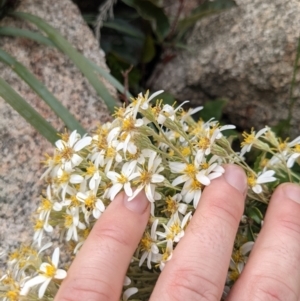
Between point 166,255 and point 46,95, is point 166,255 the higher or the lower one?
the lower one

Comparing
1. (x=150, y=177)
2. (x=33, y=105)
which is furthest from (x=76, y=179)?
(x=33, y=105)

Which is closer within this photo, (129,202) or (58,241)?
(129,202)

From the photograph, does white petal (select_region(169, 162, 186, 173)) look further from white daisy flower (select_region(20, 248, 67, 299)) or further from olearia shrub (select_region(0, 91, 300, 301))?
white daisy flower (select_region(20, 248, 67, 299))

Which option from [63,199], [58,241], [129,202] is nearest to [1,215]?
[58,241]

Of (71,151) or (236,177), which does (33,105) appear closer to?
(71,151)

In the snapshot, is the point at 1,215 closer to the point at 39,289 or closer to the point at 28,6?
the point at 39,289

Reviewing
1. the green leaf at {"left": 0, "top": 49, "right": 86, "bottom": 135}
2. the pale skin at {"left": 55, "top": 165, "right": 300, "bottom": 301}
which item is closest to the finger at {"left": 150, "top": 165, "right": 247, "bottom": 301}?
the pale skin at {"left": 55, "top": 165, "right": 300, "bottom": 301}
